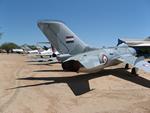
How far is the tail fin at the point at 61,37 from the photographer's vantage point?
15.3m

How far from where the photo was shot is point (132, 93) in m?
12.1

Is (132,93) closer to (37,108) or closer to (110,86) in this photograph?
(110,86)

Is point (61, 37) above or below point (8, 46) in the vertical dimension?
above

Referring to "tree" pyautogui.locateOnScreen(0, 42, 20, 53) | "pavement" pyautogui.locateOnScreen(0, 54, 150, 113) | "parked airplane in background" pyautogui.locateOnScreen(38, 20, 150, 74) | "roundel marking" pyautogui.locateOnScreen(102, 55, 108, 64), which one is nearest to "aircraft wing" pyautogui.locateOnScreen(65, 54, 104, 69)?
"parked airplane in background" pyautogui.locateOnScreen(38, 20, 150, 74)

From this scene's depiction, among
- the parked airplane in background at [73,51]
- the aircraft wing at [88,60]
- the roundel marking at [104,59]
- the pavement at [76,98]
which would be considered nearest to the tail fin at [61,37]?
the parked airplane in background at [73,51]

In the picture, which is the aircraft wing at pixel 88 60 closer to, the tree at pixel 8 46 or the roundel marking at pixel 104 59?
the roundel marking at pixel 104 59

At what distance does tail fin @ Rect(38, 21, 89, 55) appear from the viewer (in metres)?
15.3

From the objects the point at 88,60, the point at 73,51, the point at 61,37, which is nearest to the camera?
the point at 88,60

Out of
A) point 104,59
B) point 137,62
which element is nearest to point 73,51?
point 104,59

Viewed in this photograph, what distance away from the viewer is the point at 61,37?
15.7 m

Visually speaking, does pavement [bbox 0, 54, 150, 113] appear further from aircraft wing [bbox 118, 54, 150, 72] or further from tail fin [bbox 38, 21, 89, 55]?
tail fin [bbox 38, 21, 89, 55]

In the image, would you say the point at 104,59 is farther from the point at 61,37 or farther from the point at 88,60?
the point at 61,37

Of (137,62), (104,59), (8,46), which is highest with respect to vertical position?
(104,59)

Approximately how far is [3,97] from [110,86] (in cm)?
604
